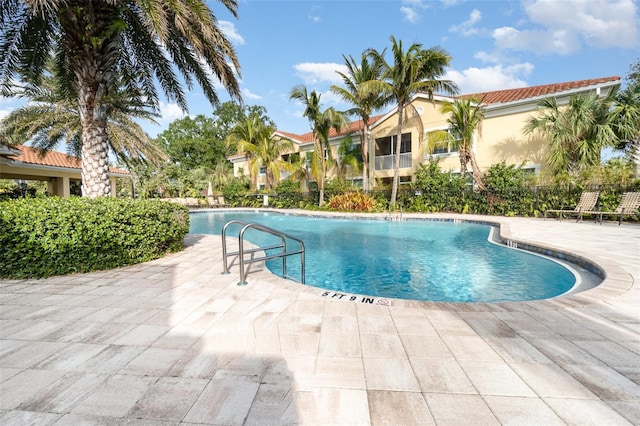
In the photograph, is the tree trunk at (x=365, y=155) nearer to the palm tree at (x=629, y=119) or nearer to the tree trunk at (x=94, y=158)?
the palm tree at (x=629, y=119)

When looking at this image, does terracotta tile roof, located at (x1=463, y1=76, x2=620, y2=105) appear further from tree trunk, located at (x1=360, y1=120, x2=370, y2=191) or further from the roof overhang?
tree trunk, located at (x1=360, y1=120, x2=370, y2=191)

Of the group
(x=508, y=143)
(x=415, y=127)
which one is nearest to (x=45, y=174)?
(x=415, y=127)

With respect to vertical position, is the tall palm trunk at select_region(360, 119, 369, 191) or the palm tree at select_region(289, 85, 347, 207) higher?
the palm tree at select_region(289, 85, 347, 207)

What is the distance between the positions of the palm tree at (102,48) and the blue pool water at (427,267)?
486cm

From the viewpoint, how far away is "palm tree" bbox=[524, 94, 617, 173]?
12.3m

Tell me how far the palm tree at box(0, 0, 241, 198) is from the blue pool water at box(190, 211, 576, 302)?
4.86m

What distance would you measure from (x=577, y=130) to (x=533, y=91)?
14.7 ft

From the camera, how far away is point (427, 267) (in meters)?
6.97

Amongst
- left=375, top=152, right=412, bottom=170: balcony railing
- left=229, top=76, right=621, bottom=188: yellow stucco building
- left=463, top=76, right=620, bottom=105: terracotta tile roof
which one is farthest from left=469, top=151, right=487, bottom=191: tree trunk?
left=375, top=152, right=412, bottom=170: balcony railing

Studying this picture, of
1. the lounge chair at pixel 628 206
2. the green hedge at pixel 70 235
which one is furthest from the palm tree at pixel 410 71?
the green hedge at pixel 70 235

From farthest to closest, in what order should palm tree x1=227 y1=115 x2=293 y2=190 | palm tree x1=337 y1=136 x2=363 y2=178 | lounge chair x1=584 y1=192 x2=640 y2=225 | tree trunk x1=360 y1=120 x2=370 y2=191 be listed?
palm tree x1=227 y1=115 x2=293 y2=190
palm tree x1=337 y1=136 x2=363 y2=178
tree trunk x1=360 y1=120 x2=370 y2=191
lounge chair x1=584 y1=192 x2=640 y2=225

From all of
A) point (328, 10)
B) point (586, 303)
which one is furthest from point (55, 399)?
point (328, 10)

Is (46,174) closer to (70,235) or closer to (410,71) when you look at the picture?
(70,235)

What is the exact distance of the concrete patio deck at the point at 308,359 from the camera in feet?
5.89
